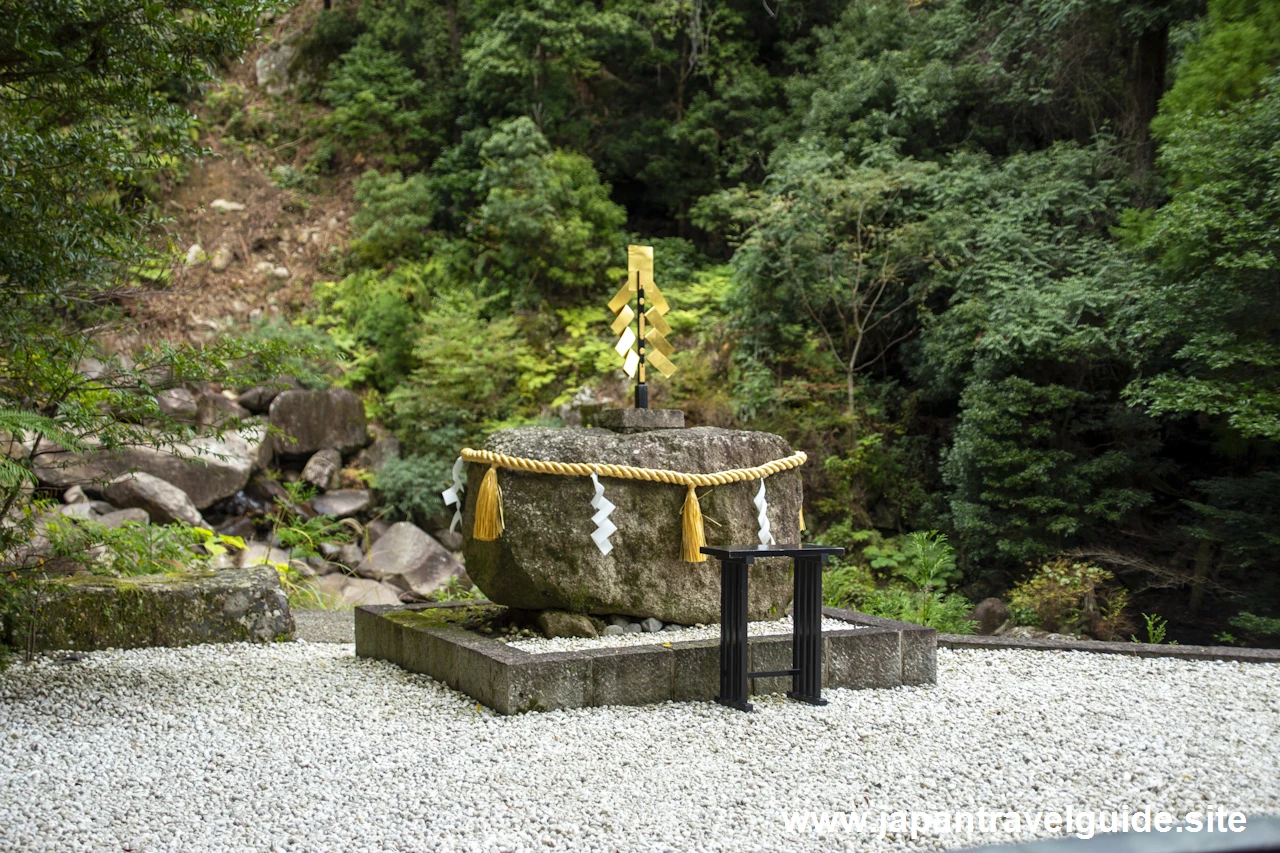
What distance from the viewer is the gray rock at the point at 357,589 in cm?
961

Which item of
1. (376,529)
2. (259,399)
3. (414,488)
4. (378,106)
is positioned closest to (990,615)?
(414,488)

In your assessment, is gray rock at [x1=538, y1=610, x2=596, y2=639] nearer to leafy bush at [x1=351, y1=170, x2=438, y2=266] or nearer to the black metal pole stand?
the black metal pole stand

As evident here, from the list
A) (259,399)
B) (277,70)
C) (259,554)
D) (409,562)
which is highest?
(277,70)

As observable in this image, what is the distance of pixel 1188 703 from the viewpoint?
4660mm

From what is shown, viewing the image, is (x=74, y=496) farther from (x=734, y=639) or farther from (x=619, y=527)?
(x=734, y=639)

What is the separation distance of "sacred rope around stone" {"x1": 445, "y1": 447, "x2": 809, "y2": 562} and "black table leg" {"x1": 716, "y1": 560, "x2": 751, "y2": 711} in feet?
1.50

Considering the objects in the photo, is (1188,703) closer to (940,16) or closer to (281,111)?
(940,16)

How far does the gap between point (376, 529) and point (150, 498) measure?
249cm

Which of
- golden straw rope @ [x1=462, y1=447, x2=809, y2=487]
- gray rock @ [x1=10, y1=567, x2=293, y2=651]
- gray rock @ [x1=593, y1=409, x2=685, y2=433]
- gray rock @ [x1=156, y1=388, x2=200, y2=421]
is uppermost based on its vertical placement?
gray rock @ [x1=593, y1=409, x2=685, y2=433]

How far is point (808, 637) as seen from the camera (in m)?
4.79

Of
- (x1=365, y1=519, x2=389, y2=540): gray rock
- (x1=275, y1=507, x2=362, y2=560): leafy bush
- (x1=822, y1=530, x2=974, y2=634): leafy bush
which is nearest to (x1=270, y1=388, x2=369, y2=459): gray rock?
(x1=275, y1=507, x2=362, y2=560): leafy bush

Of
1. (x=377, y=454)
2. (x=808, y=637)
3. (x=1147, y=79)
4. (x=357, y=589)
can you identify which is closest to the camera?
(x=808, y=637)

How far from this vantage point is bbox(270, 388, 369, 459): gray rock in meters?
12.2

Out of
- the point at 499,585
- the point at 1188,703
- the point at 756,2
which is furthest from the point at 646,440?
the point at 756,2
